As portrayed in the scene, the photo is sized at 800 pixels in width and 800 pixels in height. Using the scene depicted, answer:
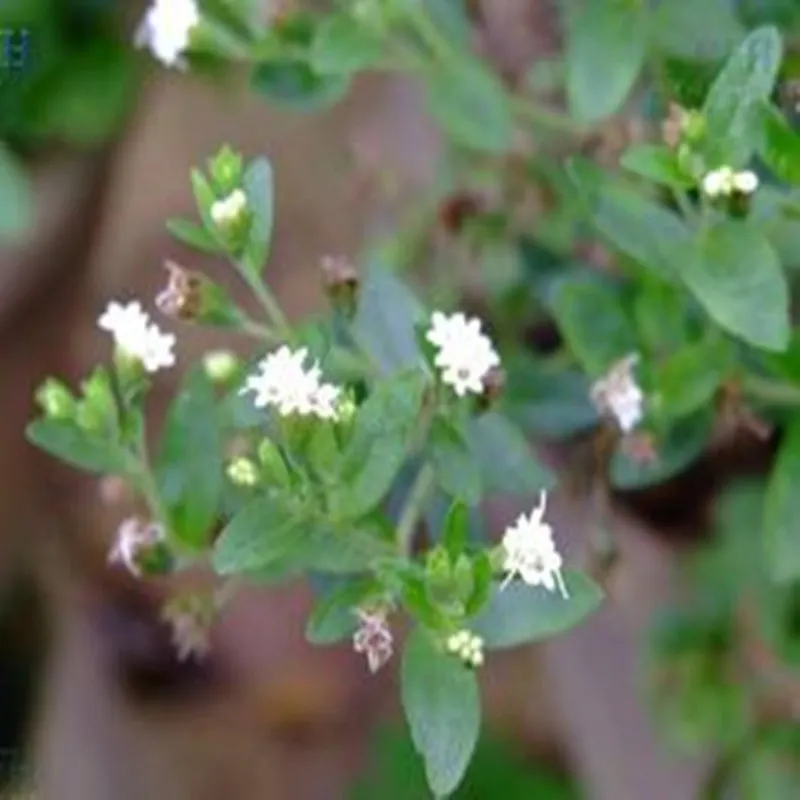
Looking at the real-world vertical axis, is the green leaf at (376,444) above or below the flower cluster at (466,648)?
above

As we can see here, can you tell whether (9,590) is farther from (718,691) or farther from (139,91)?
(718,691)

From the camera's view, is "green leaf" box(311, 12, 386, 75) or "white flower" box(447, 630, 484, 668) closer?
"white flower" box(447, 630, 484, 668)

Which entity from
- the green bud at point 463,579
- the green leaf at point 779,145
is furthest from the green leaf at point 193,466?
the green leaf at point 779,145

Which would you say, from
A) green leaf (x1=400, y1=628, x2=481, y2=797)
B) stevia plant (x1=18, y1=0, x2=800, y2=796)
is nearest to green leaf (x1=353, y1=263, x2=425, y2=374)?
stevia plant (x1=18, y1=0, x2=800, y2=796)

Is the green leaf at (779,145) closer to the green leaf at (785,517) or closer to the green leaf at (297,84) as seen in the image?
the green leaf at (785,517)

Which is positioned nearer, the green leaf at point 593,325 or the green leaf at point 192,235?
the green leaf at point 192,235

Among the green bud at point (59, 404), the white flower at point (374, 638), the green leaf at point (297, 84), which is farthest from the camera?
the green leaf at point (297, 84)

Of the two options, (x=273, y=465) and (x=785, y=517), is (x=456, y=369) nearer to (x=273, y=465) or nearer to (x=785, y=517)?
(x=273, y=465)

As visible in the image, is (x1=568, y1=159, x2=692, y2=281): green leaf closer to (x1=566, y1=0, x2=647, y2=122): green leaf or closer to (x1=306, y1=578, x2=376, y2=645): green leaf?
(x1=566, y1=0, x2=647, y2=122): green leaf
